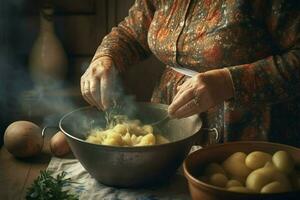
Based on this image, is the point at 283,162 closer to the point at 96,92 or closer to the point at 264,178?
the point at 264,178

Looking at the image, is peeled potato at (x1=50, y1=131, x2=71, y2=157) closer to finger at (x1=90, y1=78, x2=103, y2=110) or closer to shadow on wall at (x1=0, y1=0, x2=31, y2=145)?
finger at (x1=90, y1=78, x2=103, y2=110)

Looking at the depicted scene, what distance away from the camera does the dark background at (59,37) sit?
68.3 inches

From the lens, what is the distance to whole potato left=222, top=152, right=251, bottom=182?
88 centimetres

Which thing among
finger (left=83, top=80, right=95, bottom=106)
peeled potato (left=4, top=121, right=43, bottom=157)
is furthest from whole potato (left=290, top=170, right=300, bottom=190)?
peeled potato (left=4, top=121, right=43, bottom=157)

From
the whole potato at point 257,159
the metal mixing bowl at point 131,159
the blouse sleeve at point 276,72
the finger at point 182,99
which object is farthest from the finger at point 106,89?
the whole potato at point 257,159

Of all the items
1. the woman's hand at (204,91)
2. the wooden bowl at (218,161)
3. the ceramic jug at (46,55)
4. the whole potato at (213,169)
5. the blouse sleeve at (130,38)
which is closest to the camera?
the wooden bowl at (218,161)

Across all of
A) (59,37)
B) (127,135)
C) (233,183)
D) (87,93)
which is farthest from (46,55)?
(233,183)

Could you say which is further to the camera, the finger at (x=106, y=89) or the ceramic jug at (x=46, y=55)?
the ceramic jug at (x=46, y=55)

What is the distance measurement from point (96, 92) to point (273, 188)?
0.58m

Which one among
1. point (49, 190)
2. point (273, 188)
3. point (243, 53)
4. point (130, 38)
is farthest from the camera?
point (130, 38)

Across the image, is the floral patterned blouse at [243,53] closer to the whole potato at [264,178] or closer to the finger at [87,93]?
the finger at [87,93]

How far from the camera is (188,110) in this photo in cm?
Result: 107

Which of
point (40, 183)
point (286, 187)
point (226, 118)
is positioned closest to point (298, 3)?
point (226, 118)

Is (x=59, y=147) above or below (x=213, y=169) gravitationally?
below
